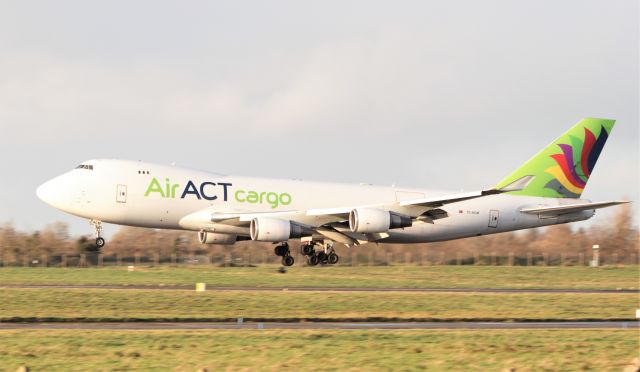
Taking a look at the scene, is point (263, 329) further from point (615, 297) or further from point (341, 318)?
point (615, 297)

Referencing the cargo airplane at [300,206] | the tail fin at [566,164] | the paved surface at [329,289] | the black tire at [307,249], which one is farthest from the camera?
the tail fin at [566,164]

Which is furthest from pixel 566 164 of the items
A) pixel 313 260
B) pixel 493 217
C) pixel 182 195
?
pixel 182 195

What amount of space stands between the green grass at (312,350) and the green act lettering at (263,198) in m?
22.1

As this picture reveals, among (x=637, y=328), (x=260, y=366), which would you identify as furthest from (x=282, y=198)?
(x=260, y=366)

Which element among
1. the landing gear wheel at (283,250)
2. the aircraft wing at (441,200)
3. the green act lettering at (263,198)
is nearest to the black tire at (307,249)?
the landing gear wheel at (283,250)

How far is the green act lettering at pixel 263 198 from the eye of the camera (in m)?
48.8

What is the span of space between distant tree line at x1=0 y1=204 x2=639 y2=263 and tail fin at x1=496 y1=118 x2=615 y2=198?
13.7 metres

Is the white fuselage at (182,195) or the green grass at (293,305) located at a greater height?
the white fuselage at (182,195)

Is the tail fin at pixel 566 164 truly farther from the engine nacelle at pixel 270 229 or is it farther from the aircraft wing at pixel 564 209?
the engine nacelle at pixel 270 229

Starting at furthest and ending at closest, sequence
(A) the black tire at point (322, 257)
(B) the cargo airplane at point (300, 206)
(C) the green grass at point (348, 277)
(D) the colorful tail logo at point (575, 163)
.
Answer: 1. (D) the colorful tail logo at point (575, 163)
2. (A) the black tire at point (322, 257)
3. (B) the cargo airplane at point (300, 206)
4. (C) the green grass at point (348, 277)

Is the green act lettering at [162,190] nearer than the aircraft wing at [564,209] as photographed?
Yes

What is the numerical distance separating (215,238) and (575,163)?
69.3 feet

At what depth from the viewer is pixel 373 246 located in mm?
65500

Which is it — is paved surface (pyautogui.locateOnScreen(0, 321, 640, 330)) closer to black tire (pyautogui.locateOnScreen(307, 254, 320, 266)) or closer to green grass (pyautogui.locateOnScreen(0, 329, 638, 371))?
green grass (pyautogui.locateOnScreen(0, 329, 638, 371))
